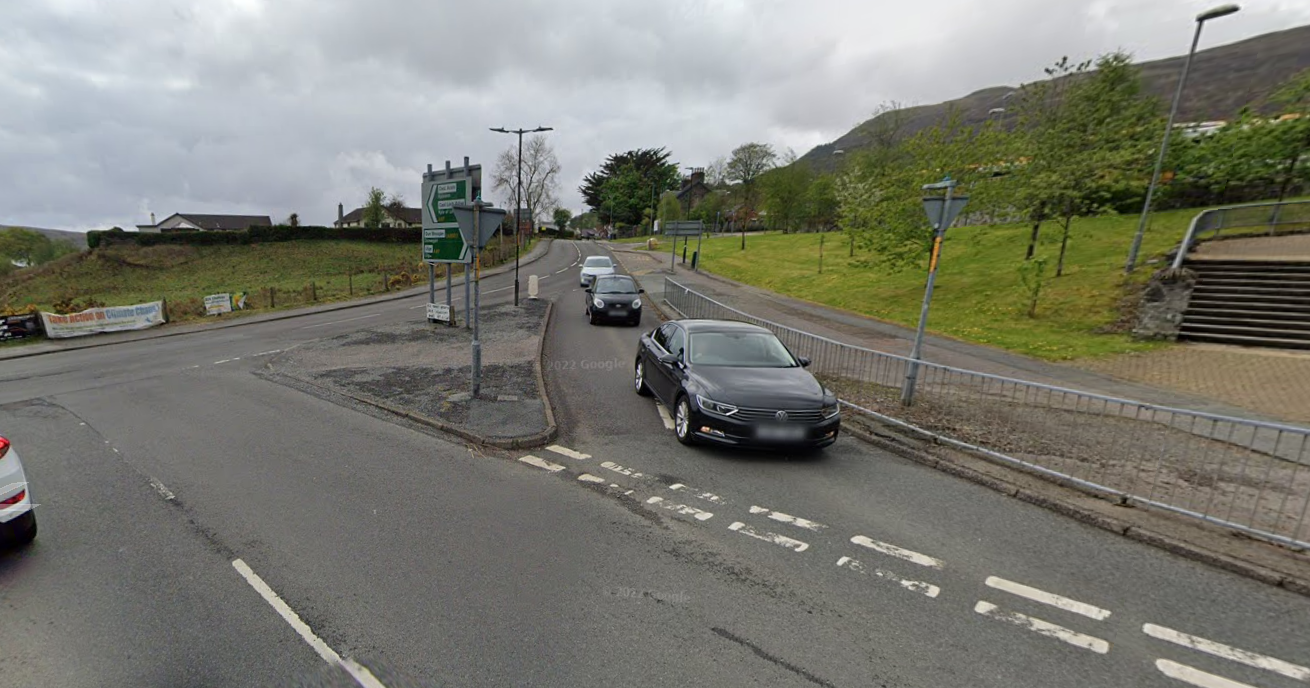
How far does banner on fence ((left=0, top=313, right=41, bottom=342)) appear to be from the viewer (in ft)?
57.8

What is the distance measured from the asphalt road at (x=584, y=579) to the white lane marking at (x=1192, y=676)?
1cm

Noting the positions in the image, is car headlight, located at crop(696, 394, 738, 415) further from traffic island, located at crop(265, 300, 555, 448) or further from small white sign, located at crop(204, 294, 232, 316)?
small white sign, located at crop(204, 294, 232, 316)

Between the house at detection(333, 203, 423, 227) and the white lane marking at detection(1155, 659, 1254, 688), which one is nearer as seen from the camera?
the white lane marking at detection(1155, 659, 1254, 688)

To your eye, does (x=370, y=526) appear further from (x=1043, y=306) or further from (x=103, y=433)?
(x=1043, y=306)

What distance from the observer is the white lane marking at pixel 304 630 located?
2.93m

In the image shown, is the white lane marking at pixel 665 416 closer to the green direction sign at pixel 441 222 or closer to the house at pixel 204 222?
the green direction sign at pixel 441 222

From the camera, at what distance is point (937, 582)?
3904 mm

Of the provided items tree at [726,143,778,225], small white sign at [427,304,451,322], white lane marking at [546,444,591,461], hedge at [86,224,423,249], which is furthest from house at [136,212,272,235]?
white lane marking at [546,444,591,461]

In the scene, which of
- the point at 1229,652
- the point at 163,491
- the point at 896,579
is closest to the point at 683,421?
the point at 896,579

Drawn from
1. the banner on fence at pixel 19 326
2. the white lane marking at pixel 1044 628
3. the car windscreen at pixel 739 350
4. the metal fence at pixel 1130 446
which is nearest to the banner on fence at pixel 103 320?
the banner on fence at pixel 19 326

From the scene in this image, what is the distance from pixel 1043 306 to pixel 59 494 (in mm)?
22710

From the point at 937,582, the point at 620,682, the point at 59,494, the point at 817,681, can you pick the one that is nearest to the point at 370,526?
the point at 620,682

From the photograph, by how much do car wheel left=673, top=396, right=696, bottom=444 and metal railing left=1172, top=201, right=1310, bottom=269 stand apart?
21620 millimetres

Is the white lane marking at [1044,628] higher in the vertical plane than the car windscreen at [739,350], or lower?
lower
